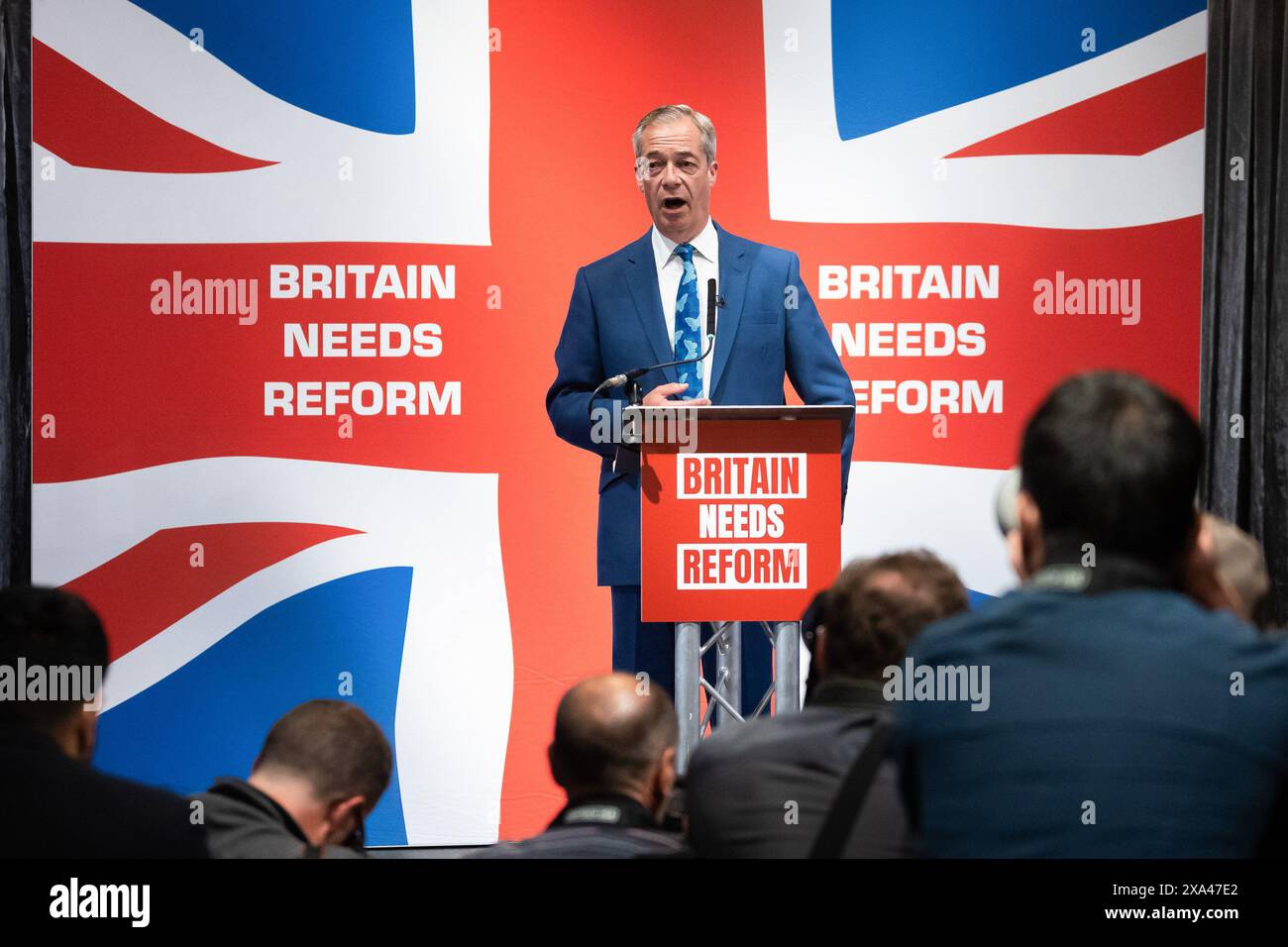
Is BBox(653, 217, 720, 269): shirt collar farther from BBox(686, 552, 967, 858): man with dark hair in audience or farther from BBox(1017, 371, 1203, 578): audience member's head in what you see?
BBox(1017, 371, 1203, 578): audience member's head

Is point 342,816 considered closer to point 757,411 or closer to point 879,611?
point 879,611

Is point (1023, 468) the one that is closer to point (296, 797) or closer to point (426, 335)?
point (296, 797)

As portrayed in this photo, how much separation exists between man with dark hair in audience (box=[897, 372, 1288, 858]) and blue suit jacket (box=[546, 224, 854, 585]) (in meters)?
2.23

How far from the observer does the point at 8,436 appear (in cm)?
476

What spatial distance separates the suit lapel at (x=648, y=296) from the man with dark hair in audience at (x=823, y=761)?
1.87 m

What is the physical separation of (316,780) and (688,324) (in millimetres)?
1952

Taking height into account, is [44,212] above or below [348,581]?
above

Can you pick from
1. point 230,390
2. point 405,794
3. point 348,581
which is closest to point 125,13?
point 230,390

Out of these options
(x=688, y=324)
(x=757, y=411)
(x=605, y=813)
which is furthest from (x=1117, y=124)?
(x=605, y=813)

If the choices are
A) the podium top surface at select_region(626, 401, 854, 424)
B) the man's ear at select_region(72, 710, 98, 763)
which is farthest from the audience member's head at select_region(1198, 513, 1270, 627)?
the man's ear at select_region(72, 710, 98, 763)

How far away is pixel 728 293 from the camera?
12.9 ft

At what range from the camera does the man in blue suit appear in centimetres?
377

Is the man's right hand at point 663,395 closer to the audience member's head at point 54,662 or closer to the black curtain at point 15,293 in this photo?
the audience member's head at point 54,662
